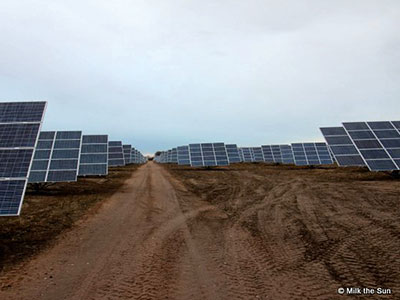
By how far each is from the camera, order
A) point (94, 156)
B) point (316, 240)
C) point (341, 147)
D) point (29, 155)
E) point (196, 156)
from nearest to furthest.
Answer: point (316, 240)
point (29, 155)
point (94, 156)
point (341, 147)
point (196, 156)

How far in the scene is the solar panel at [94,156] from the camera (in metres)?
21.3

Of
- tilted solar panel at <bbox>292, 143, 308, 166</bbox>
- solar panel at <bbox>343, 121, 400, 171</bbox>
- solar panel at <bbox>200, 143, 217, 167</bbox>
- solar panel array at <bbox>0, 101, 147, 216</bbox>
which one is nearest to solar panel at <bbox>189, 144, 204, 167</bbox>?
solar panel at <bbox>200, 143, 217, 167</bbox>

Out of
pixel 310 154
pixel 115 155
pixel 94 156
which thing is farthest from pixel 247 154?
pixel 94 156

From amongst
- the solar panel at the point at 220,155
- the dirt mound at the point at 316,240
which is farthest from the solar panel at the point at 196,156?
the dirt mound at the point at 316,240

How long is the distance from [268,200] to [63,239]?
11111mm

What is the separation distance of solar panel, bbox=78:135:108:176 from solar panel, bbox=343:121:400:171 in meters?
22.3

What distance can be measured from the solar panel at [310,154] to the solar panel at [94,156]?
86.6ft

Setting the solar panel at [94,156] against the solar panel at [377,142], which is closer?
the solar panel at [377,142]

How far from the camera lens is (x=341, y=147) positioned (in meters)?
24.5

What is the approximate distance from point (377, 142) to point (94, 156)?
2612 cm

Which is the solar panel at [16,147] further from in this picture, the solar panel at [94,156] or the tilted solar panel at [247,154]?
the tilted solar panel at [247,154]

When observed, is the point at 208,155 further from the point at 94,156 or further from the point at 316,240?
the point at 316,240

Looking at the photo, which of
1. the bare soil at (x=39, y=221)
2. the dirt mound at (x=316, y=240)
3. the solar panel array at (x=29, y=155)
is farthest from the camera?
the solar panel array at (x=29, y=155)

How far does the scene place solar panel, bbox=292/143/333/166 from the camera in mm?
34438
